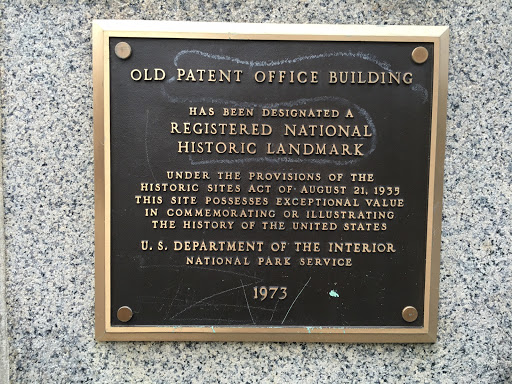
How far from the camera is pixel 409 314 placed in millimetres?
1942

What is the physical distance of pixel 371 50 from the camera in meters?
1.87

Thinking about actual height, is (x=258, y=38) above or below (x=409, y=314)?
above

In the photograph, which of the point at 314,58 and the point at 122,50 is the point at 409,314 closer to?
the point at 314,58

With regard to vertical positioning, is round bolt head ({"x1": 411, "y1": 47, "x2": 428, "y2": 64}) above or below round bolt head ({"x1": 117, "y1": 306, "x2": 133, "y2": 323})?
above

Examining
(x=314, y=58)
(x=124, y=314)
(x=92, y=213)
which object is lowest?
(x=124, y=314)

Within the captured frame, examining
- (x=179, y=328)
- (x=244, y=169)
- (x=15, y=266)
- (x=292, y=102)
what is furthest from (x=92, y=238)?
(x=292, y=102)

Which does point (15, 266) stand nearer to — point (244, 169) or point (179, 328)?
point (179, 328)

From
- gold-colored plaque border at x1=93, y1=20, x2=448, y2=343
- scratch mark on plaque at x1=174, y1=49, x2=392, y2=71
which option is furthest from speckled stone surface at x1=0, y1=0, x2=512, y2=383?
scratch mark on plaque at x1=174, y1=49, x2=392, y2=71

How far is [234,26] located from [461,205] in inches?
56.0

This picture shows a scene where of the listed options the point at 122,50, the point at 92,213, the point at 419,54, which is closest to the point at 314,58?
the point at 419,54

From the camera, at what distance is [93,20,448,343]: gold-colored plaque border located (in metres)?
1.84

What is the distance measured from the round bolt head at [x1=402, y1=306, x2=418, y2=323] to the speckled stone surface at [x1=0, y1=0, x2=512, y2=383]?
178 millimetres

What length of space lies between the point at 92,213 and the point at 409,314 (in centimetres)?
165

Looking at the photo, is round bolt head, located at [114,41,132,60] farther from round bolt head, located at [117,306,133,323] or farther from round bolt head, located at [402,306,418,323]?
round bolt head, located at [402,306,418,323]
